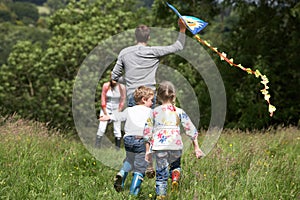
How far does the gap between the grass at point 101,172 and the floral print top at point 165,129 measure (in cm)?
47

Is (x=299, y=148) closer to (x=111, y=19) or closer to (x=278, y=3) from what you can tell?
(x=278, y=3)

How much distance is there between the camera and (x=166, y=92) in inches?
172

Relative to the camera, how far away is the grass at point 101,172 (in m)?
4.27

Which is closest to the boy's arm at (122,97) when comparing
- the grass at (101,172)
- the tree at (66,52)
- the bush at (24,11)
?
the grass at (101,172)

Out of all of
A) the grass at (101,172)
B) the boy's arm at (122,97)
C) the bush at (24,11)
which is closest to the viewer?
the grass at (101,172)

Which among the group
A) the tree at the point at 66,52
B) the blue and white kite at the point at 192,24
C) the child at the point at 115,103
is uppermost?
the blue and white kite at the point at 192,24

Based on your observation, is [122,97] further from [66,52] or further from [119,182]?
[66,52]

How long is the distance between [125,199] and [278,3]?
37.8 feet

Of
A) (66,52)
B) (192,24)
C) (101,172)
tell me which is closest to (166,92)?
(192,24)

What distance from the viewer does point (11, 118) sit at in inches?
269

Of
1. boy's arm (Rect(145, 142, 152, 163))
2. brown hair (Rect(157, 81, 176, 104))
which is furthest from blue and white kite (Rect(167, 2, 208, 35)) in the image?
boy's arm (Rect(145, 142, 152, 163))

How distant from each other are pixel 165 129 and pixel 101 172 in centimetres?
170

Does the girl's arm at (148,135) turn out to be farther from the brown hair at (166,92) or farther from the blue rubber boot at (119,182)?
the blue rubber boot at (119,182)

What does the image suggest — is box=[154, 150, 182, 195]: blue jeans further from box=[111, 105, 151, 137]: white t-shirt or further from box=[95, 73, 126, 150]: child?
box=[95, 73, 126, 150]: child
